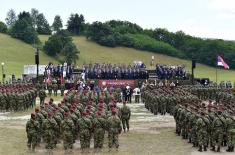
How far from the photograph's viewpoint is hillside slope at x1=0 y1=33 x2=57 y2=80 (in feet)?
288

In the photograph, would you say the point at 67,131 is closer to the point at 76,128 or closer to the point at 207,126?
the point at 76,128

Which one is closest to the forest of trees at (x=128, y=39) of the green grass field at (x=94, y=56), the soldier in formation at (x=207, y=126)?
the green grass field at (x=94, y=56)

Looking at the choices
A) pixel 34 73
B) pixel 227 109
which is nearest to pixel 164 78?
pixel 34 73

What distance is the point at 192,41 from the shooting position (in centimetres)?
10594

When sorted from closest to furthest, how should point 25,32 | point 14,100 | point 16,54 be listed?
point 14,100
point 16,54
point 25,32

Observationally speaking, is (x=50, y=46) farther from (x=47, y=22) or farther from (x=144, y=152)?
(x=144, y=152)

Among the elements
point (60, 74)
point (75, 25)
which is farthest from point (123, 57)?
point (60, 74)

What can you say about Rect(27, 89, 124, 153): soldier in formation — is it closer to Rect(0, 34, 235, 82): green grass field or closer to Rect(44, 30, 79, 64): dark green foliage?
Rect(0, 34, 235, 82): green grass field

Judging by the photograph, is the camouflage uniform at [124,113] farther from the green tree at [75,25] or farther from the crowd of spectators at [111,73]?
the green tree at [75,25]

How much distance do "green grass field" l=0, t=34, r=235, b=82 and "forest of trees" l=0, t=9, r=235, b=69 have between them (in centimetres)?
141

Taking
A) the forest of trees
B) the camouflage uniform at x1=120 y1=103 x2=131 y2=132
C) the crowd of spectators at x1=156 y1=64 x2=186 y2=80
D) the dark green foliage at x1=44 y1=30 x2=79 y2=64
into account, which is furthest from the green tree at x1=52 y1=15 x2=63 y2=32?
the camouflage uniform at x1=120 y1=103 x2=131 y2=132

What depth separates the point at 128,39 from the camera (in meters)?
103

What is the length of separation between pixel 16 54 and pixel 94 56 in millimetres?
13643

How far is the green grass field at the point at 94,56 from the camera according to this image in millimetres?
91312
